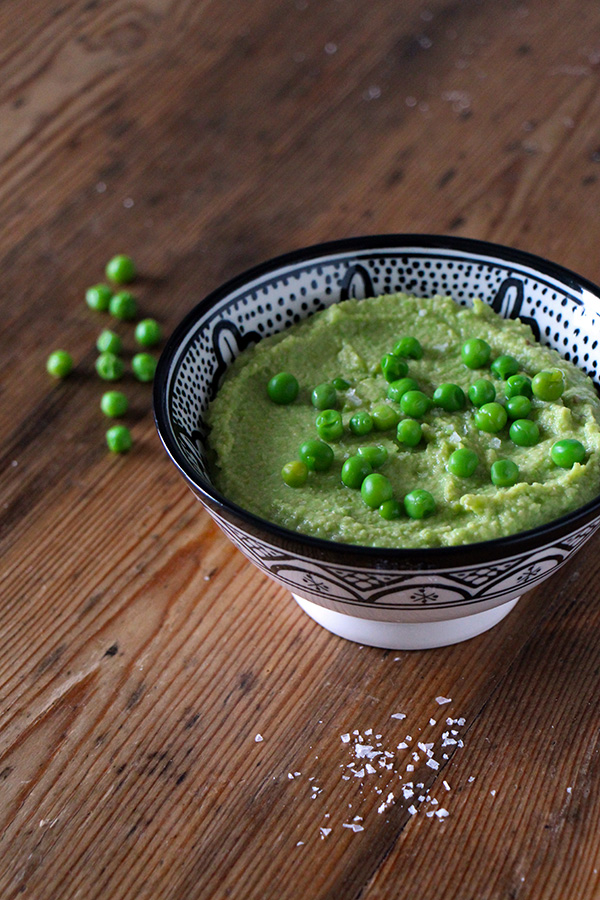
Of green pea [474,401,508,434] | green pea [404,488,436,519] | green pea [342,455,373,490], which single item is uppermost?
green pea [342,455,373,490]

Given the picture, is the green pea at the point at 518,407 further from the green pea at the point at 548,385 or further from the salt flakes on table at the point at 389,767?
the salt flakes on table at the point at 389,767

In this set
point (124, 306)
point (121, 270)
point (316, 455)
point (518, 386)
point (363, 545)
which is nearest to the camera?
point (363, 545)

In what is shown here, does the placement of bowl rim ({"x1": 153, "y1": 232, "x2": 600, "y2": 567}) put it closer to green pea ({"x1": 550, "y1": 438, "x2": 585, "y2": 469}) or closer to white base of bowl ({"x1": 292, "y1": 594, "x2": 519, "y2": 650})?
green pea ({"x1": 550, "y1": 438, "x2": 585, "y2": 469})

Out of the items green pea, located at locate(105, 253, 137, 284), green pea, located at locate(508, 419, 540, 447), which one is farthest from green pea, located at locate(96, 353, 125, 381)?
green pea, located at locate(508, 419, 540, 447)

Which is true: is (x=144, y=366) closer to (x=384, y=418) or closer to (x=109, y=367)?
(x=109, y=367)

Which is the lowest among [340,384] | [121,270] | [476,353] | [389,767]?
[389,767]

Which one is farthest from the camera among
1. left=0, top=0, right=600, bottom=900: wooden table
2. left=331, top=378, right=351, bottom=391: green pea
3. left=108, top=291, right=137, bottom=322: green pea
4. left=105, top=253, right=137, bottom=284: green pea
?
left=105, top=253, right=137, bottom=284: green pea

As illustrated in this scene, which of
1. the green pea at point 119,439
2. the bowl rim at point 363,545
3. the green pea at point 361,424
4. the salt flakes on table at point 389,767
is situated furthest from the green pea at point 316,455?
the green pea at point 119,439

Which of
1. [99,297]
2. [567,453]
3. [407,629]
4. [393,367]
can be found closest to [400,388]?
[393,367]
